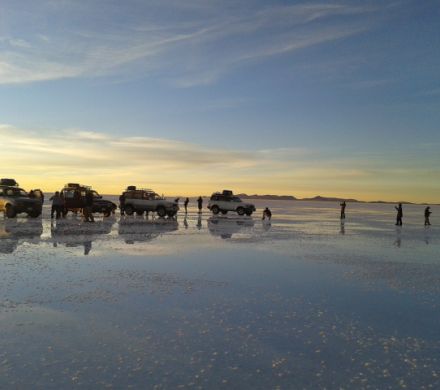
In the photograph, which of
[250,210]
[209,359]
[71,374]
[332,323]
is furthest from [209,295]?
[250,210]

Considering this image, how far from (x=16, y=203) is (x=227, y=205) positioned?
20.1 m

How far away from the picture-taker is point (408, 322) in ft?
22.5

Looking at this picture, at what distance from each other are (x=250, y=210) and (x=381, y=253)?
87.6 ft

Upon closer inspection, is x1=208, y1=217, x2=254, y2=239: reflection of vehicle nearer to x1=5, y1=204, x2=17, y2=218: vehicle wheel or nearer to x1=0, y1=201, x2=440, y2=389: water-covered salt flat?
x1=0, y1=201, x2=440, y2=389: water-covered salt flat

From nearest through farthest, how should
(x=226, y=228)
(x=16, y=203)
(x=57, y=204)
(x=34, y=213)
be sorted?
(x=226, y=228) < (x=16, y=203) < (x=34, y=213) < (x=57, y=204)

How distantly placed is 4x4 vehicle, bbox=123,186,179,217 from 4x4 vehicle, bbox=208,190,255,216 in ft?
25.5

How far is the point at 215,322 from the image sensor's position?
6.59m

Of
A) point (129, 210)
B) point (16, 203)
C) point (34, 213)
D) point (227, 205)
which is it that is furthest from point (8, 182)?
point (227, 205)

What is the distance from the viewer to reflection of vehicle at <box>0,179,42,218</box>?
2808 centimetres

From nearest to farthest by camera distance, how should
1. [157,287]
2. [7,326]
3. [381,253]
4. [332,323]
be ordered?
[7,326], [332,323], [157,287], [381,253]

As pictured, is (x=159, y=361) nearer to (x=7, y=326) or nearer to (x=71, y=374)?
(x=71, y=374)

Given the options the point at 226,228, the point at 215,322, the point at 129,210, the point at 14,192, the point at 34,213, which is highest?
the point at 14,192

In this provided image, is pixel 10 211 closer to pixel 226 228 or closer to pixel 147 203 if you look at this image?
pixel 147 203

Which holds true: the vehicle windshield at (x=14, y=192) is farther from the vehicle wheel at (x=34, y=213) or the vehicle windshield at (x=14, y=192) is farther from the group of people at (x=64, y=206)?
the group of people at (x=64, y=206)
